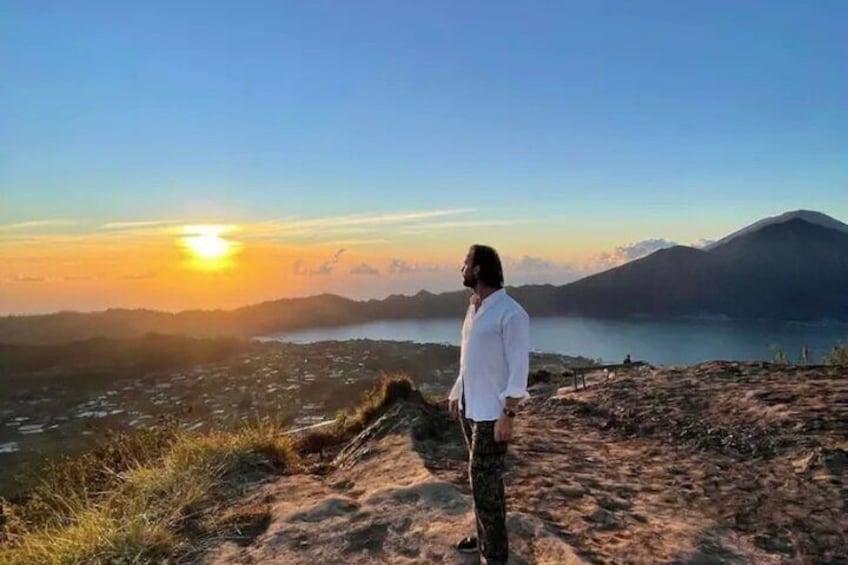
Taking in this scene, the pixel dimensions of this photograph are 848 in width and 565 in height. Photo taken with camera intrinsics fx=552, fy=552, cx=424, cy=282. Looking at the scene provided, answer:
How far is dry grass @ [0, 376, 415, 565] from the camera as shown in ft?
14.1

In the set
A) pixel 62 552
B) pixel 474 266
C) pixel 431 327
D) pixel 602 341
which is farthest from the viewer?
pixel 431 327

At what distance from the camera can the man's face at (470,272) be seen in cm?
379

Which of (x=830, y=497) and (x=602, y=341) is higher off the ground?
(x=830, y=497)

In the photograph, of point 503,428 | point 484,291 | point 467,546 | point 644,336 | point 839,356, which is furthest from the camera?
point 644,336

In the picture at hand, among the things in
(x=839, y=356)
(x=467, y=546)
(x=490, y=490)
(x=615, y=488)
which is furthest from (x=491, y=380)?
(x=839, y=356)

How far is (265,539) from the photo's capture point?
178 inches

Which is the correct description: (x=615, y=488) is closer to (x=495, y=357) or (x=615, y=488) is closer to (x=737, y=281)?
(x=495, y=357)

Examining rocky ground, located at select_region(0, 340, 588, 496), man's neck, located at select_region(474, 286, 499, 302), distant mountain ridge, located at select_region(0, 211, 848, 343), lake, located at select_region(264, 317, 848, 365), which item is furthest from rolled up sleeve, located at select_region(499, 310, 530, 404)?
distant mountain ridge, located at select_region(0, 211, 848, 343)

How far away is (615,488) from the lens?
17.9ft

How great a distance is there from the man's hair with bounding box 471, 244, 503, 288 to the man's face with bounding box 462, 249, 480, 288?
0.07ft

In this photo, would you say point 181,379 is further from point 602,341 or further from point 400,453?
point 602,341

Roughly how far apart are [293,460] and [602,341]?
47541 mm

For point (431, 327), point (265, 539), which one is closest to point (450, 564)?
point (265, 539)

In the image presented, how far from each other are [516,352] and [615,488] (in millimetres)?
2812
